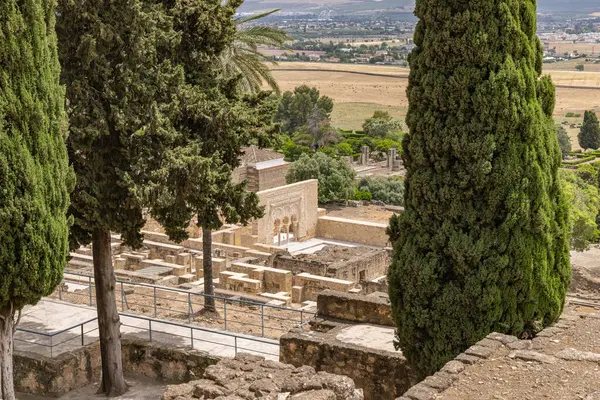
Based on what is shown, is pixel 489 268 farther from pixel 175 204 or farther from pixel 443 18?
pixel 175 204

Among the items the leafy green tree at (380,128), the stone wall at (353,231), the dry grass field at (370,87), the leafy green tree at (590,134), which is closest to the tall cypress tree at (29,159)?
the stone wall at (353,231)

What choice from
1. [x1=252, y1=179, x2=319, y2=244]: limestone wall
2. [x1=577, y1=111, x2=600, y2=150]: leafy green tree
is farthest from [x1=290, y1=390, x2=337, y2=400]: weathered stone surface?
[x1=577, y1=111, x2=600, y2=150]: leafy green tree

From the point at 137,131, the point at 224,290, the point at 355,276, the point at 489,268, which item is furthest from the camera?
the point at 355,276

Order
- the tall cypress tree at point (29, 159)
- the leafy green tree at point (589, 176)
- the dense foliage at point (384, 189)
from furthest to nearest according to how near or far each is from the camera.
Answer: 1. the leafy green tree at point (589, 176)
2. the dense foliage at point (384, 189)
3. the tall cypress tree at point (29, 159)

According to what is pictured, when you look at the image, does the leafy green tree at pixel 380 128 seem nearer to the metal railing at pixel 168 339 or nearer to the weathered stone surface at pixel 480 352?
the metal railing at pixel 168 339

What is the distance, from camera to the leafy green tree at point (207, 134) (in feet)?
39.6

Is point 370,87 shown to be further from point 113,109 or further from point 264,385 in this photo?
point 264,385

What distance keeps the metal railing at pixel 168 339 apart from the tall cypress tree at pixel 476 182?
11.4 ft

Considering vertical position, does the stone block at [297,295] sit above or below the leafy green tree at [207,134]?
below

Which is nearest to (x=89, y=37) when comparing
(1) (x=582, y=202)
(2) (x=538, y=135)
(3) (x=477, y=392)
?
(2) (x=538, y=135)

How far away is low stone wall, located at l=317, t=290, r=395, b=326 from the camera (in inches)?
551

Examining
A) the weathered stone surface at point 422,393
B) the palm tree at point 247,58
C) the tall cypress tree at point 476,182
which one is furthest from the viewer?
the palm tree at point 247,58

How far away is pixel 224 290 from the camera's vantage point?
21.9 metres

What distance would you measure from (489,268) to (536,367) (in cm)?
237
